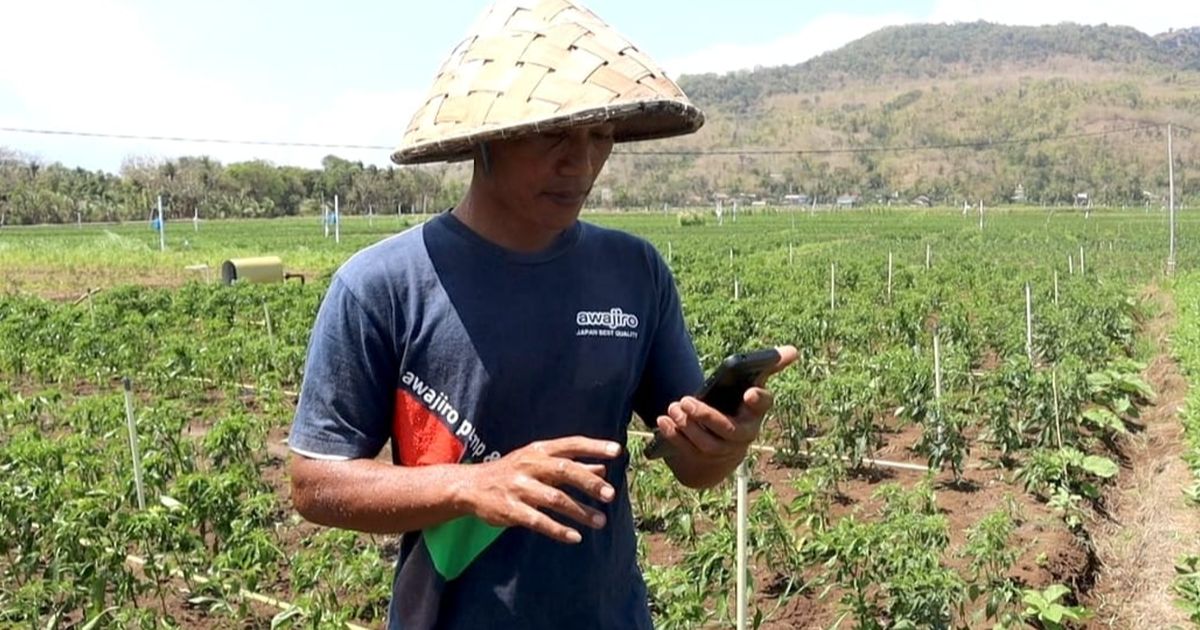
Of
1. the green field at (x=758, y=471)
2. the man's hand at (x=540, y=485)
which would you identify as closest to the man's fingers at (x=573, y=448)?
the man's hand at (x=540, y=485)

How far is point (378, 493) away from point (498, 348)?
0.27m

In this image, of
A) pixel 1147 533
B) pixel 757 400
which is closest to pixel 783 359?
pixel 757 400

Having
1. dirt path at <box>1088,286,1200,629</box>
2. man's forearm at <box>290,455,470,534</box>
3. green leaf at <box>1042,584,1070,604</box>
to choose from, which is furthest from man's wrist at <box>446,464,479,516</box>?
dirt path at <box>1088,286,1200,629</box>

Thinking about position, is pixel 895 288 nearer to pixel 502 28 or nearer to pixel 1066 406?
pixel 1066 406

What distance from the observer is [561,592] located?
1.70m

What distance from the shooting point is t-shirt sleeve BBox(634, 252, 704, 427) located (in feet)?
6.09

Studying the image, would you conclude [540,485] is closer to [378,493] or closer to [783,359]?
[378,493]

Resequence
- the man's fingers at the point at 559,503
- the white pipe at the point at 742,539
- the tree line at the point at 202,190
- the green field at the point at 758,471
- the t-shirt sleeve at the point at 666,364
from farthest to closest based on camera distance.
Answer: the tree line at the point at 202,190
the green field at the point at 758,471
the white pipe at the point at 742,539
the t-shirt sleeve at the point at 666,364
the man's fingers at the point at 559,503

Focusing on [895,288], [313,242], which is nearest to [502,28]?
[895,288]

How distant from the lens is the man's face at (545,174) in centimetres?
159

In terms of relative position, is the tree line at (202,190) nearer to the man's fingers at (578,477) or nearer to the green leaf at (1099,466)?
the green leaf at (1099,466)

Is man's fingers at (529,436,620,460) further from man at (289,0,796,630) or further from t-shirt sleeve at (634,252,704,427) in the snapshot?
t-shirt sleeve at (634,252,704,427)

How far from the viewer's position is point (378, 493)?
4.91ft

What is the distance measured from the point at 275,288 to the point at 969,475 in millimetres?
10614
